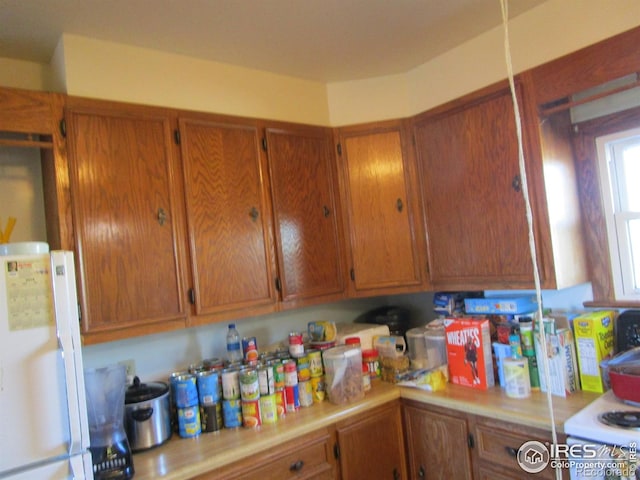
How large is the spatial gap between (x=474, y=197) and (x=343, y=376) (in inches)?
39.8

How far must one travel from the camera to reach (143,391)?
169cm

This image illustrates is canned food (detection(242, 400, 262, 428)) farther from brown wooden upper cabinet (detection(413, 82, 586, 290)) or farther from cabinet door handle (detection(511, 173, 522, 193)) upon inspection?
cabinet door handle (detection(511, 173, 522, 193))

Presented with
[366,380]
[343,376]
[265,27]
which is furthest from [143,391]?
[265,27]

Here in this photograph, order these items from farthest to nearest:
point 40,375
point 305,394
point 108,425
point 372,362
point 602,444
Answer: point 372,362, point 305,394, point 108,425, point 602,444, point 40,375

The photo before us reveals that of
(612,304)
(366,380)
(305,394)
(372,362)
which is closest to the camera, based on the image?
(612,304)

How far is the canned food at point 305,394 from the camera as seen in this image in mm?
1886

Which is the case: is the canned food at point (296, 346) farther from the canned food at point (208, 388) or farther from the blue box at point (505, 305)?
the blue box at point (505, 305)

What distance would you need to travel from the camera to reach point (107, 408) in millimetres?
1507

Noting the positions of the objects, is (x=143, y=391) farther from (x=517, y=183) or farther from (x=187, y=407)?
(x=517, y=183)

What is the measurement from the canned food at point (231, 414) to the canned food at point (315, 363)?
0.37 m

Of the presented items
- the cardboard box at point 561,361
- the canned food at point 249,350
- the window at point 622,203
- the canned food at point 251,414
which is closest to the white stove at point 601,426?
the cardboard box at point 561,361

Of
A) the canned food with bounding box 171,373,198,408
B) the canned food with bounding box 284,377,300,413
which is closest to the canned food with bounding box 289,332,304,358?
the canned food with bounding box 284,377,300,413

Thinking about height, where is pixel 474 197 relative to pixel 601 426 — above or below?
above

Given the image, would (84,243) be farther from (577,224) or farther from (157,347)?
(577,224)
